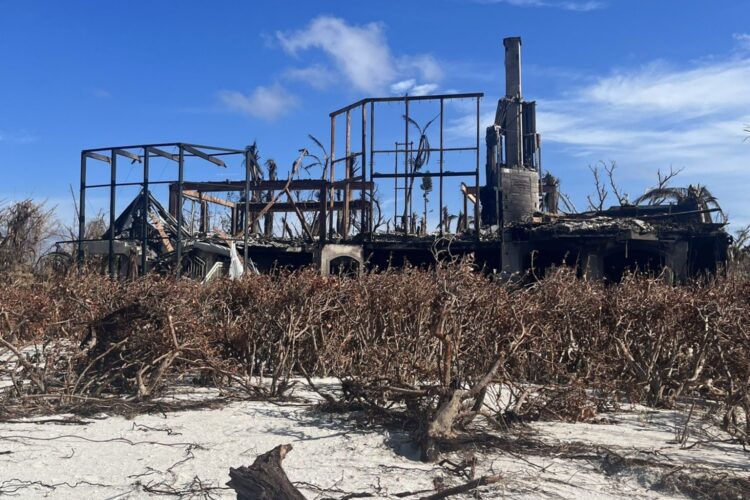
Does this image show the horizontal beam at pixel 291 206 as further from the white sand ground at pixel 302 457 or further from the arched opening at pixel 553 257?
the white sand ground at pixel 302 457

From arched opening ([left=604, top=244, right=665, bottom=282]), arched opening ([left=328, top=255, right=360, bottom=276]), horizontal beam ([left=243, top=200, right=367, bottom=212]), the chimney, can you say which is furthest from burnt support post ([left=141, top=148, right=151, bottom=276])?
the chimney

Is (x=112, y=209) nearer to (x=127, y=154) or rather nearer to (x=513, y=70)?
(x=127, y=154)

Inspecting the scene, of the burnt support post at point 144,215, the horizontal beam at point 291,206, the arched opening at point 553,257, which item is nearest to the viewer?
the burnt support post at point 144,215

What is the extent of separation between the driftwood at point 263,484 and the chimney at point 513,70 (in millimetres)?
21569

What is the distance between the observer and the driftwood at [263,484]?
437cm

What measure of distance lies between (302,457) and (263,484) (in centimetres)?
170

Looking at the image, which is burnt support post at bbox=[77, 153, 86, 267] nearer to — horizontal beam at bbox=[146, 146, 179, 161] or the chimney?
horizontal beam at bbox=[146, 146, 179, 161]

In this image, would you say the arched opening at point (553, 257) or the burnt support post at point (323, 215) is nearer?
the arched opening at point (553, 257)

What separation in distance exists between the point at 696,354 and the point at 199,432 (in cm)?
560

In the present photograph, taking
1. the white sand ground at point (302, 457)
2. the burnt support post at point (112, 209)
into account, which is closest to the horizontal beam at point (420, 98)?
the burnt support post at point (112, 209)

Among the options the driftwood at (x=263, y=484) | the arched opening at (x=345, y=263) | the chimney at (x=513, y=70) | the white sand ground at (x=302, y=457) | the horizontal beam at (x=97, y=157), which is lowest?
the white sand ground at (x=302, y=457)

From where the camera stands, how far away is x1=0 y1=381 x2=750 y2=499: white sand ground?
5367 millimetres

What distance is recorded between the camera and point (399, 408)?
279 inches

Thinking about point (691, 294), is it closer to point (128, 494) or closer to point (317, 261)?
point (128, 494)
